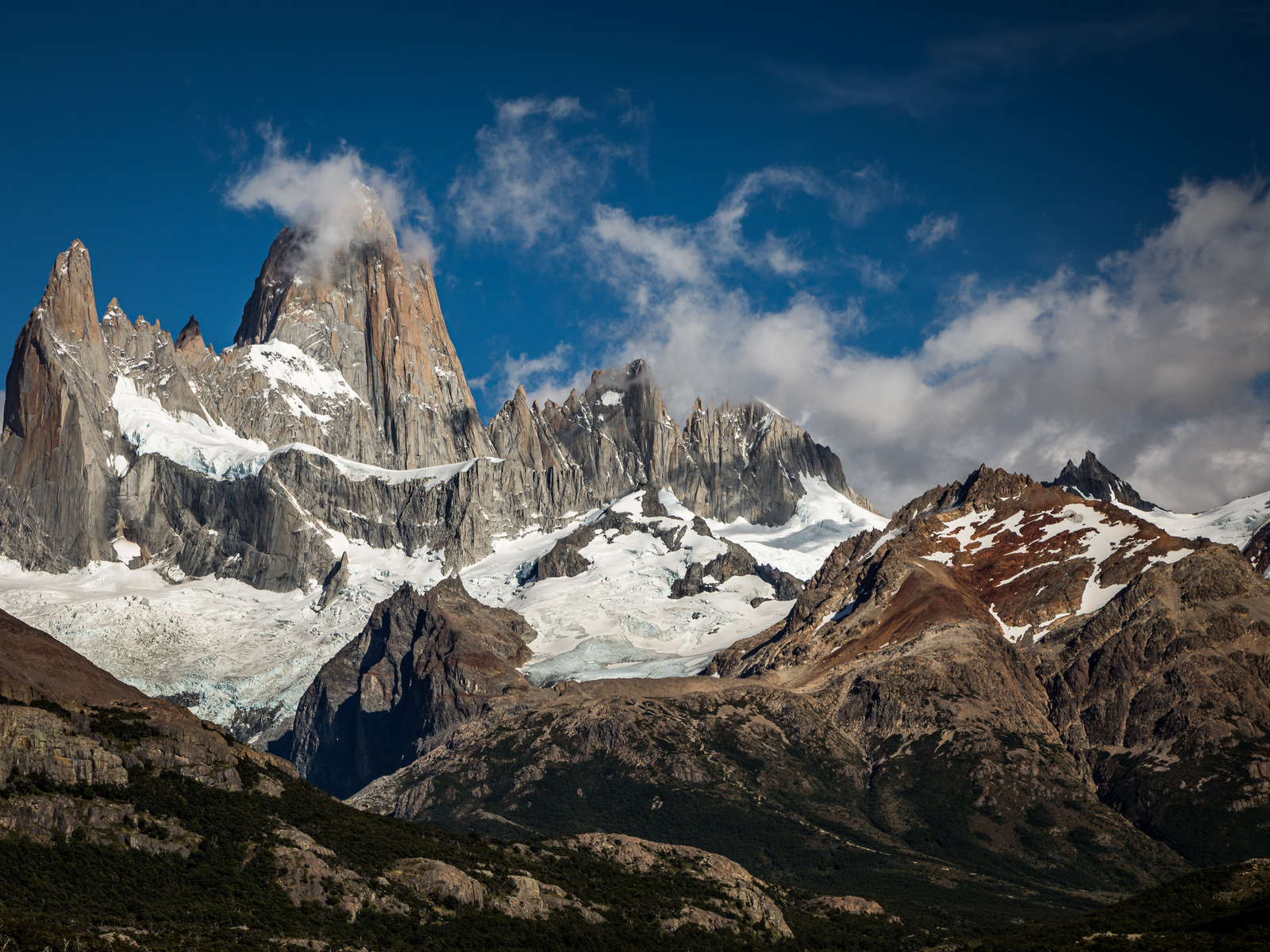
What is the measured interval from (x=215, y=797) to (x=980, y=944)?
8777 centimetres

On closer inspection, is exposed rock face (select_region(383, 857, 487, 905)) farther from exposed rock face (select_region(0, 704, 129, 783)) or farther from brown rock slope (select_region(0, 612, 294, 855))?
exposed rock face (select_region(0, 704, 129, 783))

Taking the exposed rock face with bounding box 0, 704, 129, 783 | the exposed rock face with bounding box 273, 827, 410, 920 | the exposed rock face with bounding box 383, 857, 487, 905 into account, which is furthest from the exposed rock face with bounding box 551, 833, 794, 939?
the exposed rock face with bounding box 0, 704, 129, 783

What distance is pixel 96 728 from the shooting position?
486 feet

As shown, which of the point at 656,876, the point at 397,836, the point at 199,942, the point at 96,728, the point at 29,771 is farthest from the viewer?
the point at 656,876

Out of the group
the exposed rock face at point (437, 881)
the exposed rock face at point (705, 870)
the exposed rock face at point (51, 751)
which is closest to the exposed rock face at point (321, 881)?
the exposed rock face at point (437, 881)

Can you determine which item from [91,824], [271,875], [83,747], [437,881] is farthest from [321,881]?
[83,747]

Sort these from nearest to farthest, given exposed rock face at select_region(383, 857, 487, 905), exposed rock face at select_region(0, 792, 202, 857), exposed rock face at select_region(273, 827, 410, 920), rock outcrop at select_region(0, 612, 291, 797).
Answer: exposed rock face at select_region(0, 792, 202, 857) < rock outcrop at select_region(0, 612, 291, 797) < exposed rock face at select_region(273, 827, 410, 920) < exposed rock face at select_region(383, 857, 487, 905)

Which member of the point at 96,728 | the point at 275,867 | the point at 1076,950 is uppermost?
the point at 96,728

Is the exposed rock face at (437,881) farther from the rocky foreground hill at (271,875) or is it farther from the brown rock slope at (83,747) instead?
the brown rock slope at (83,747)

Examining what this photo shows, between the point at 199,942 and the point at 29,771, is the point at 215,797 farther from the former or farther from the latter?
the point at 199,942

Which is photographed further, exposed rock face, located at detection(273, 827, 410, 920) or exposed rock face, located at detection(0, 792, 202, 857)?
exposed rock face, located at detection(273, 827, 410, 920)

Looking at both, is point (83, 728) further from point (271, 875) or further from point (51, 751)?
point (271, 875)

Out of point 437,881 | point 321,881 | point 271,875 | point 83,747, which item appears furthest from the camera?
point 437,881

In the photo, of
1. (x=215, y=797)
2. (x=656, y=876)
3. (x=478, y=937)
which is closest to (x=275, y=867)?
(x=215, y=797)
